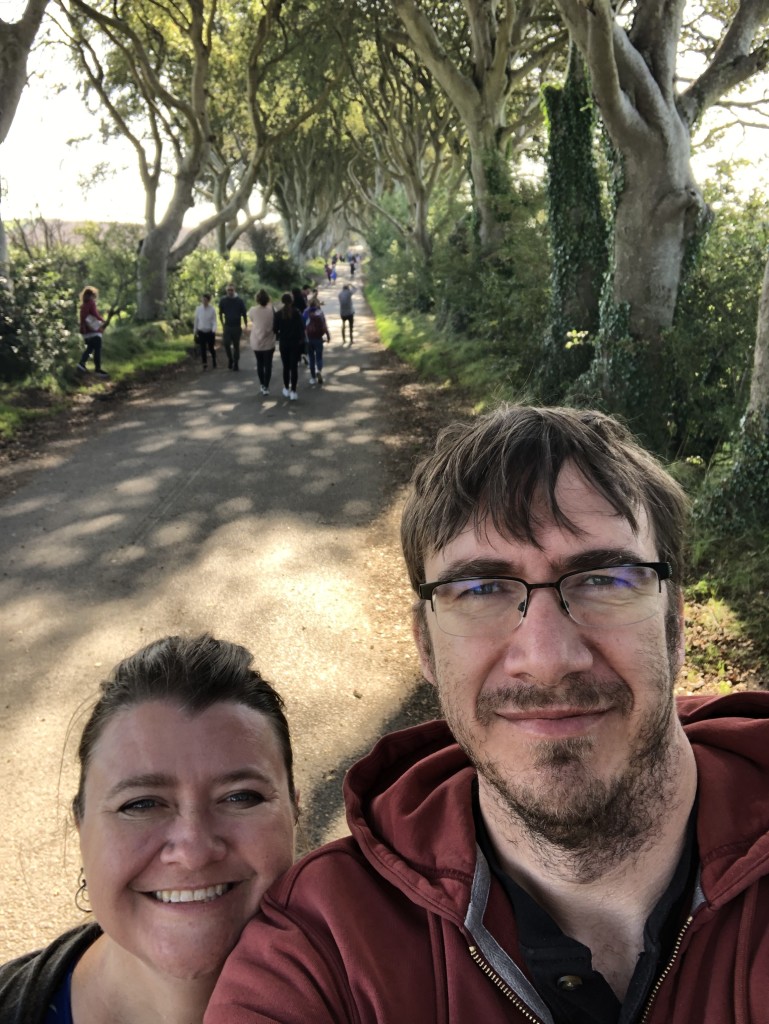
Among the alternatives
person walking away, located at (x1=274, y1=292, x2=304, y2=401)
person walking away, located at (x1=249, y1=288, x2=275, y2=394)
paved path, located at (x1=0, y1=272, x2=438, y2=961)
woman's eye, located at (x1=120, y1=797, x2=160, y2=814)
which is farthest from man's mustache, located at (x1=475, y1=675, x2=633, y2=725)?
person walking away, located at (x1=249, y1=288, x2=275, y2=394)

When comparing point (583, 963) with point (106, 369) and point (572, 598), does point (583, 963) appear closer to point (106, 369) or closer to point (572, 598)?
point (572, 598)

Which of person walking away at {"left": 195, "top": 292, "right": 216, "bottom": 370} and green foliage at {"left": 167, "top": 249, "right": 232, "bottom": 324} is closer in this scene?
person walking away at {"left": 195, "top": 292, "right": 216, "bottom": 370}

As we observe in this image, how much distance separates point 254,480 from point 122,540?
2479mm

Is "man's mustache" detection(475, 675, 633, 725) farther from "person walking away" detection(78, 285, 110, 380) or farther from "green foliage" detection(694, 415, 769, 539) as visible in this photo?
"person walking away" detection(78, 285, 110, 380)

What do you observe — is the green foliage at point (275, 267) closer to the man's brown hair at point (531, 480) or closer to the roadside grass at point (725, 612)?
the roadside grass at point (725, 612)

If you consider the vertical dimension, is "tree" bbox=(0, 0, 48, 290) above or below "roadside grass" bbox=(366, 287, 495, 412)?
above

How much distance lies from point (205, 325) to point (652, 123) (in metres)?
13.0

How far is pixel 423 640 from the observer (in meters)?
2.00

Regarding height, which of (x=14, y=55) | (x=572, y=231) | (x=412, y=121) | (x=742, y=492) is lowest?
(x=742, y=492)

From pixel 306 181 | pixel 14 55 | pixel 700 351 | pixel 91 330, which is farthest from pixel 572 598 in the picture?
pixel 306 181

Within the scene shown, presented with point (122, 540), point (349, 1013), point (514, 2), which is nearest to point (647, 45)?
point (514, 2)

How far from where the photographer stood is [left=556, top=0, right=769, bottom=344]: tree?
7746 millimetres

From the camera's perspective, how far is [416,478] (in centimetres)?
210

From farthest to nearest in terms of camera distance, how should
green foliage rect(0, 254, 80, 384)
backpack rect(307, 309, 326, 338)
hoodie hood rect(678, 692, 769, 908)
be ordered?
backpack rect(307, 309, 326, 338) < green foliage rect(0, 254, 80, 384) < hoodie hood rect(678, 692, 769, 908)
